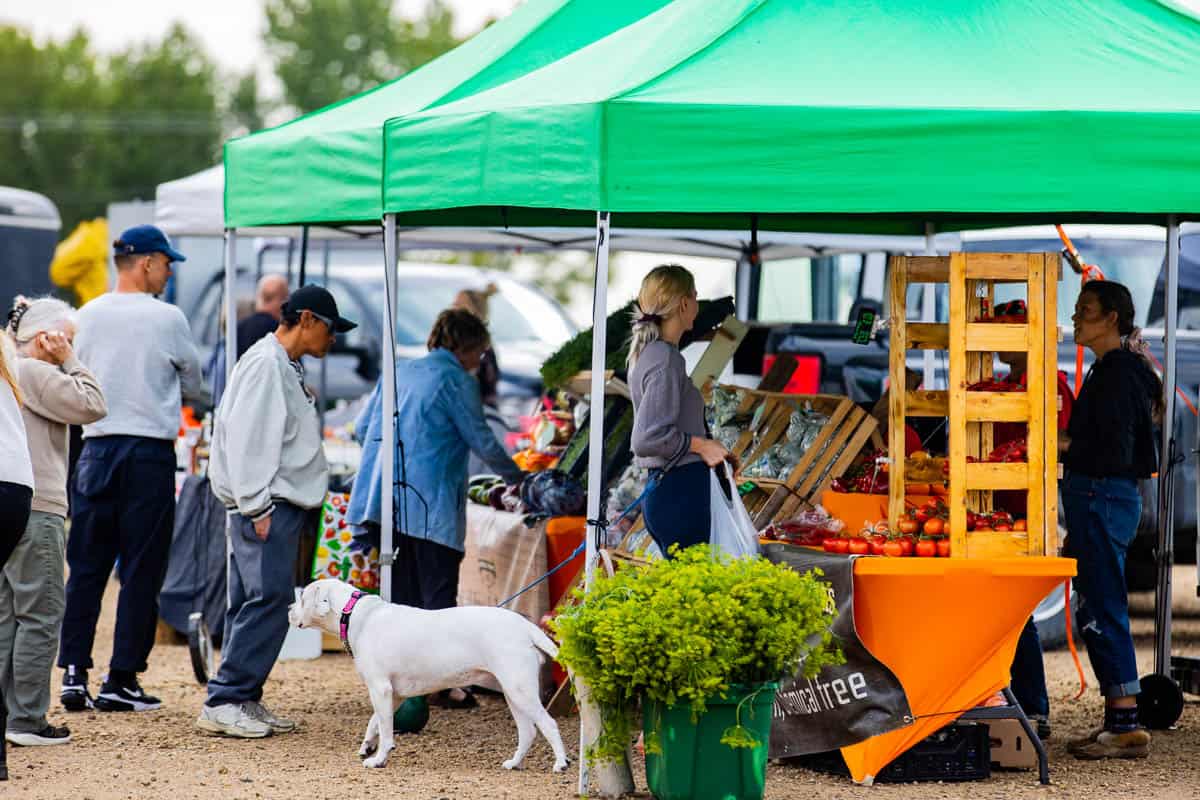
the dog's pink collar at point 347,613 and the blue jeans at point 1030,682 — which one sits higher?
the dog's pink collar at point 347,613

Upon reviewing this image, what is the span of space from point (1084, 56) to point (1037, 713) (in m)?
2.69

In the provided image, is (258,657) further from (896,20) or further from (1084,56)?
(1084,56)

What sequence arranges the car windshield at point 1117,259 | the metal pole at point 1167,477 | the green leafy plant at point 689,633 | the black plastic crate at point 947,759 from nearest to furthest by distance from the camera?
the green leafy plant at point 689,633
the black plastic crate at point 947,759
the metal pole at point 1167,477
the car windshield at point 1117,259

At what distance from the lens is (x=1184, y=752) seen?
6.93m

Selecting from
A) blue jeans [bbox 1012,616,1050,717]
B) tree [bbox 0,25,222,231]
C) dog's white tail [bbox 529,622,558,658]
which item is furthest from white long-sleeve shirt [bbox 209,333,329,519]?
tree [bbox 0,25,222,231]

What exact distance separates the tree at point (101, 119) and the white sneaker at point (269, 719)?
143ft

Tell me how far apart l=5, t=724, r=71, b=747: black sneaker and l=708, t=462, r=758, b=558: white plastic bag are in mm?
2836

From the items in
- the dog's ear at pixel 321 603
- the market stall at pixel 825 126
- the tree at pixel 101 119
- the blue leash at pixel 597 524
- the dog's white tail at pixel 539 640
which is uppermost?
the tree at pixel 101 119

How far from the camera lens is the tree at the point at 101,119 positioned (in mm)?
49250

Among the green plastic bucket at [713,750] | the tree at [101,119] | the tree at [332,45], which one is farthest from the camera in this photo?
the tree at [332,45]

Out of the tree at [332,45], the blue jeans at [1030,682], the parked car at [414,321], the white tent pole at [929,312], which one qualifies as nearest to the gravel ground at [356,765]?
the blue jeans at [1030,682]

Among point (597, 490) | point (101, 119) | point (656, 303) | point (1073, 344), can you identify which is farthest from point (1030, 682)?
point (101, 119)

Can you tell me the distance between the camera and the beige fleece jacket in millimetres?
6562

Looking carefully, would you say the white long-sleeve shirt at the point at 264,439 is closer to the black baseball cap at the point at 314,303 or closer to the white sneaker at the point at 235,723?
the black baseball cap at the point at 314,303
